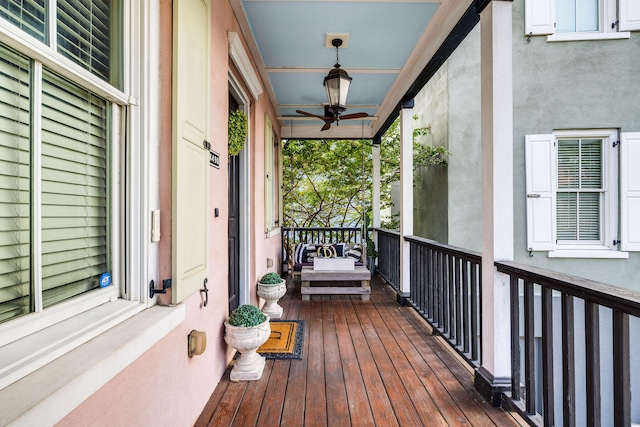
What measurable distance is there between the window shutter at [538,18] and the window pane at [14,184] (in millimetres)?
5253

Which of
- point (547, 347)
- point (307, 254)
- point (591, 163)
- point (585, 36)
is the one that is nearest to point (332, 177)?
point (307, 254)

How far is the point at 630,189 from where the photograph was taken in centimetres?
406

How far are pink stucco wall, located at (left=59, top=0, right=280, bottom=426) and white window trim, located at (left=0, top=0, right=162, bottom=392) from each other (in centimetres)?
7

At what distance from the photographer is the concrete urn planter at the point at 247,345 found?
2252 mm

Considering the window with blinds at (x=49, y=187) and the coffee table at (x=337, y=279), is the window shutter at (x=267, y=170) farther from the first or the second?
the window with blinds at (x=49, y=187)

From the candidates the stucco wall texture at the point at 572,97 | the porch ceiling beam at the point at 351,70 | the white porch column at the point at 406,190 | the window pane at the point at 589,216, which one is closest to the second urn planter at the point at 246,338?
the white porch column at the point at 406,190

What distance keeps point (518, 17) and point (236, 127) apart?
410 centimetres

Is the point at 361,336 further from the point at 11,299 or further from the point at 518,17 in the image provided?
the point at 518,17

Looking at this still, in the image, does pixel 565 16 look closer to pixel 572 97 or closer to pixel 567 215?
pixel 572 97

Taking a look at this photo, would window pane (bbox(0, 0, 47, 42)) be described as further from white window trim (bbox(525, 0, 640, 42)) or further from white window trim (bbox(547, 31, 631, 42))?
white window trim (bbox(547, 31, 631, 42))

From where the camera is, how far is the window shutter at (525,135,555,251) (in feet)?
13.8

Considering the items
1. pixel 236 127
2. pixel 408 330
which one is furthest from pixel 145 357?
pixel 408 330

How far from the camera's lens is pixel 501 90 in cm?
204

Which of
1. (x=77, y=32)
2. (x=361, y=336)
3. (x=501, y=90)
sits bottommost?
(x=361, y=336)
